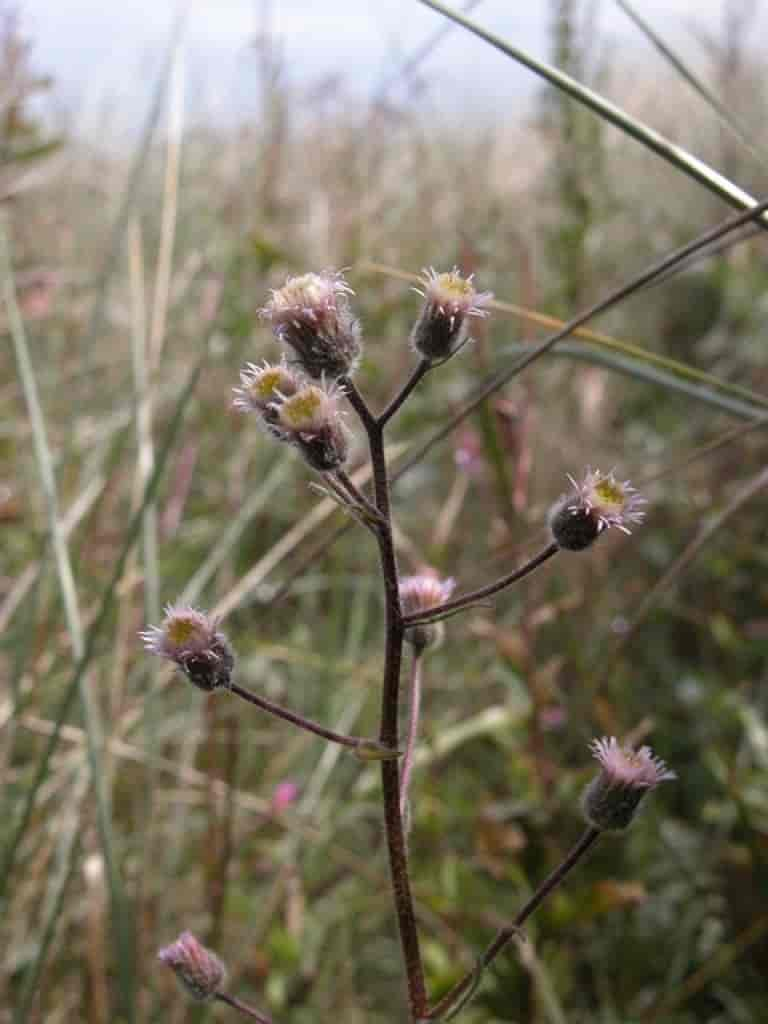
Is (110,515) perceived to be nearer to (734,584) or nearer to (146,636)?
(734,584)

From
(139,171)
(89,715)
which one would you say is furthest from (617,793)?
(139,171)

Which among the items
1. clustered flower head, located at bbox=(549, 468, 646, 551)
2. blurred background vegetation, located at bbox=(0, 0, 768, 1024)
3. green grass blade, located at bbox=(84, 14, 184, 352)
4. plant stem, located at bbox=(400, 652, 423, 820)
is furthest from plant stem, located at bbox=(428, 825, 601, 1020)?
green grass blade, located at bbox=(84, 14, 184, 352)

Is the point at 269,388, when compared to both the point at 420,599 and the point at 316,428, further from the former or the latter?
the point at 420,599

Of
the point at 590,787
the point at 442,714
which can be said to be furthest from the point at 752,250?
the point at 590,787

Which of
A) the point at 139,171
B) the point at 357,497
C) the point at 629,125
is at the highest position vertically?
the point at 139,171

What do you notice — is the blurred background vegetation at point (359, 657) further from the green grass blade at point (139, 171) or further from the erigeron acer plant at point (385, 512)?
the erigeron acer plant at point (385, 512)

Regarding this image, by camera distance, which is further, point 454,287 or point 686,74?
point 686,74
